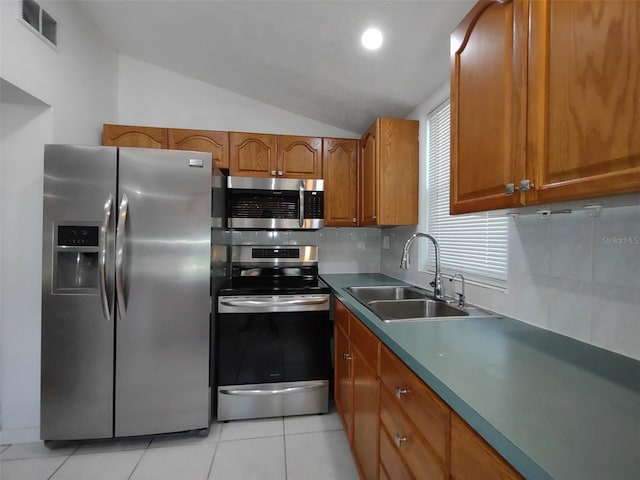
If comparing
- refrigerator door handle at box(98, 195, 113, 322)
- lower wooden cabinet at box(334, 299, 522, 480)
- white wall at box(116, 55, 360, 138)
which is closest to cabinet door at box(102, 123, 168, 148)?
white wall at box(116, 55, 360, 138)

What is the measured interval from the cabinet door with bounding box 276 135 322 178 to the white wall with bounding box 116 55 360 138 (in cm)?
36

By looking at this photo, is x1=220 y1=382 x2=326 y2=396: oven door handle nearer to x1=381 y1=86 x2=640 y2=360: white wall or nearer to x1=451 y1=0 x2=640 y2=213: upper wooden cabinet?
x1=381 y1=86 x2=640 y2=360: white wall

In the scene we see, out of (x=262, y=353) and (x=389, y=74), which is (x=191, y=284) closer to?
(x=262, y=353)

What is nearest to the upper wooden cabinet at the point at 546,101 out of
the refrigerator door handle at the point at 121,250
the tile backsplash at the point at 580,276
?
the tile backsplash at the point at 580,276

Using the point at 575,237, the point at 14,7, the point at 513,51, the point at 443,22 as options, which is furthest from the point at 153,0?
the point at 575,237

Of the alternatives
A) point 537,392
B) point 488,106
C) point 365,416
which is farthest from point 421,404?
point 488,106

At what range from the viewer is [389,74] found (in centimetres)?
191

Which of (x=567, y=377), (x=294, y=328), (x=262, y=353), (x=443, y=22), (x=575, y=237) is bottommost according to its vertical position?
(x=262, y=353)

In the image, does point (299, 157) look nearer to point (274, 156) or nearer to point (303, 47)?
point (274, 156)

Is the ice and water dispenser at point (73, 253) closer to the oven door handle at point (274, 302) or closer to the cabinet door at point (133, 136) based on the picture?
the oven door handle at point (274, 302)

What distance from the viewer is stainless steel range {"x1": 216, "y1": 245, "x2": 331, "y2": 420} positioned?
2.04 meters

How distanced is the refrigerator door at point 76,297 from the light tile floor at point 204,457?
135mm

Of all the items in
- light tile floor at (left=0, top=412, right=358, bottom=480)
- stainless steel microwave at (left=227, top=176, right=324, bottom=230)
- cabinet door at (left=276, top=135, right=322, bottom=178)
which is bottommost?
light tile floor at (left=0, top=412, right=358, bottom=480)

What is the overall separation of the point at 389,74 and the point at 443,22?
506mm
